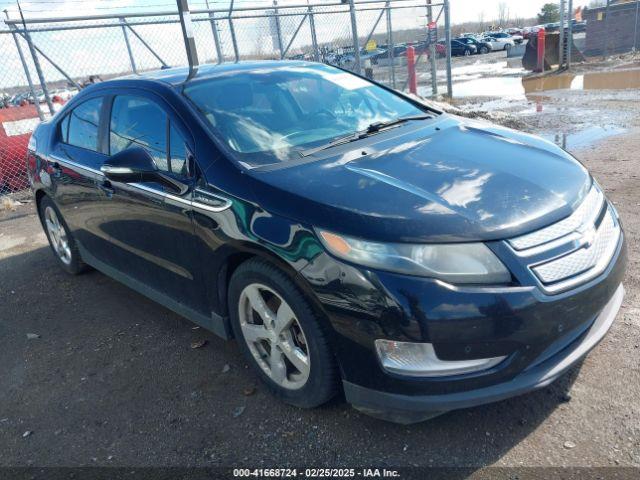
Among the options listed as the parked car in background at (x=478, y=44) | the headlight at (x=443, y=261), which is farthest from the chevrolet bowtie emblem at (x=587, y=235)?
the parked car in background at (x=478, y=44)

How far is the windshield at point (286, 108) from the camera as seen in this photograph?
9.98ft

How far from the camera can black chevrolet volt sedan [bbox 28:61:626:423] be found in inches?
86.2

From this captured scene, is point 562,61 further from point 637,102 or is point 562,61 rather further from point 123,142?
point 123,142

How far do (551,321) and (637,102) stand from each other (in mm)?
10879

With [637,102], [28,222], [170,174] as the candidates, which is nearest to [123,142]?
[170,174]

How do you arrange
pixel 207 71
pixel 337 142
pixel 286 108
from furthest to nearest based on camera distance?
1. pixel 207 71
2. pixel 286 108
3. pixel 337 142

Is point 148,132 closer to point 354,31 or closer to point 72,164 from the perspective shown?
point 72,164

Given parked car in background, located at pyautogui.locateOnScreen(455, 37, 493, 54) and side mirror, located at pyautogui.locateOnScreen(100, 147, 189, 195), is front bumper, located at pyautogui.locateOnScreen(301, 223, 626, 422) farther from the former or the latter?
parked car in background, located at pyautogui.locateOnScreen(455, 37, 493, 54)

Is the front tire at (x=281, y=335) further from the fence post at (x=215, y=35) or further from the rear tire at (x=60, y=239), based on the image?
the fence post at (x=215, y=35)

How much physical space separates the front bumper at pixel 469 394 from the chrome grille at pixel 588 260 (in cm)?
26

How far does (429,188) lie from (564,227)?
60 cm

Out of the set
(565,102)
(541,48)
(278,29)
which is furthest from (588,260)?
(541,48)

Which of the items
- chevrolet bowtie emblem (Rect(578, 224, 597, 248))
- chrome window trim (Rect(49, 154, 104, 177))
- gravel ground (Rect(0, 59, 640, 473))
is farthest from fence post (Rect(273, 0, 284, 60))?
chevrolet bowtie emblem (Rect(578, 224, 597, 248))

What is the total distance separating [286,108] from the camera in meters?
3.38
